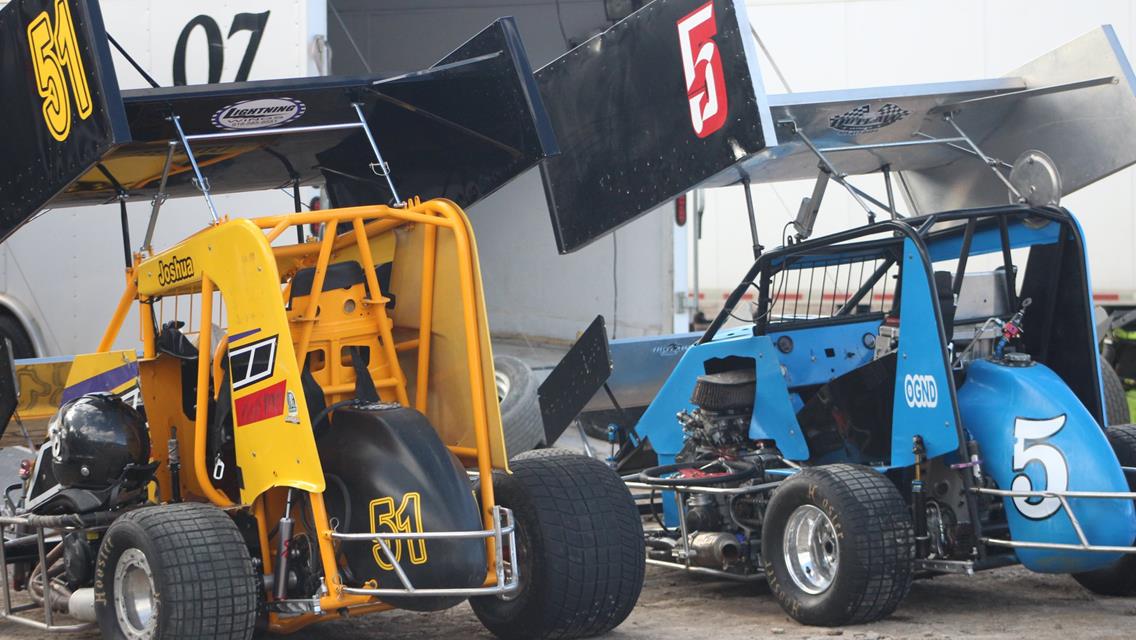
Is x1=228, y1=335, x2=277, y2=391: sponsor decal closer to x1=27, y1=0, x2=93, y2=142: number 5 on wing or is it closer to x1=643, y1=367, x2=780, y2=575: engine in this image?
x1=27, y1=0, x2=93, y2=142: number 5 on wing

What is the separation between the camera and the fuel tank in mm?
5027

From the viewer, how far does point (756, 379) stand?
7520 millimetres

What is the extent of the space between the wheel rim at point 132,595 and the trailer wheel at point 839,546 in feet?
9.17

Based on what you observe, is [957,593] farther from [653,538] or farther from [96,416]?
[96,416]

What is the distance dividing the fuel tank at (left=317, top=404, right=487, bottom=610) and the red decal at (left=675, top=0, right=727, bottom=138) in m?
2.86

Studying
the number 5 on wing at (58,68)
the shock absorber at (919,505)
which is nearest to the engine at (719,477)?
the shock absorber at (919,505)

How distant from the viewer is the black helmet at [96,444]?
584cm

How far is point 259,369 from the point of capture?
17.0ft

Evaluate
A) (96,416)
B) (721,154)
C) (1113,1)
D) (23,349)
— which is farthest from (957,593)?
(1113,1)

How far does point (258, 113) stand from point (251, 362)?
5.10 feet

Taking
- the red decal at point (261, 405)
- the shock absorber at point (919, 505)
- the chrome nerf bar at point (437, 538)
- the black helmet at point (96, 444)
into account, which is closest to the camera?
the chrome nerf bar at point (437, 538)

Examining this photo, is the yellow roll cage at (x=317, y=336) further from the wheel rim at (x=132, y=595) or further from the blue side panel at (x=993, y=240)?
the blue side panel at (x=993, y=240)

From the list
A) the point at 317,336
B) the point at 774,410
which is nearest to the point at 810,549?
the point at 774,410

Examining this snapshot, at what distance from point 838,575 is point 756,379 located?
1462mm
